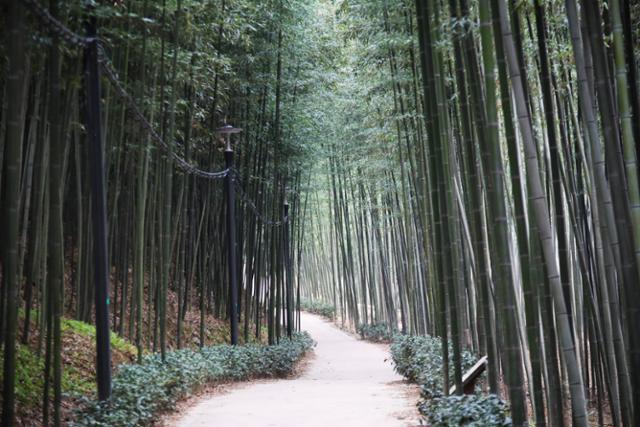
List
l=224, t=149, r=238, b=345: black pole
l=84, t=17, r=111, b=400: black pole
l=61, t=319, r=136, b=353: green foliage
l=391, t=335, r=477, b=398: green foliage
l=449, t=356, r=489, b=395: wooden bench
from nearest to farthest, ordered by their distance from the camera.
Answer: l=84, t=17, r=111, b=400: black pole
l=449, t=356, r=489, b=395: wooden bench
l=391, t=335, r=477, b=398: green foliage
l=61, t=319, r=136, b=353: green foliage
l=224, t=149, r=238, b=345: black pole

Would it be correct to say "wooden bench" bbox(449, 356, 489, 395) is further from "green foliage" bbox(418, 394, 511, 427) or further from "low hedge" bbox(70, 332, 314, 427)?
"low hedge" bbox(70, 332, 314, 427)

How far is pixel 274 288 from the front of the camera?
10.1 metres

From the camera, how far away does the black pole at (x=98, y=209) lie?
153 inches

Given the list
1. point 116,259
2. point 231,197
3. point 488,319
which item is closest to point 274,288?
point 231,197

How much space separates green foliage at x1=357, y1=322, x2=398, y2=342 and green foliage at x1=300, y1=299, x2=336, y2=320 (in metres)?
6.10

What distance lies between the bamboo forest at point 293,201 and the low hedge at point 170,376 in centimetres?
3

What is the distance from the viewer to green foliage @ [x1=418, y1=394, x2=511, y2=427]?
3115mm

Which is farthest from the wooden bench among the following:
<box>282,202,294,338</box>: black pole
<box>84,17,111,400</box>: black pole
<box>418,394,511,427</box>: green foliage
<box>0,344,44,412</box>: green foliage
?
<box>282,202,294,338</box>: black pole

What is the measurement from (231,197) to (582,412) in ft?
18.9

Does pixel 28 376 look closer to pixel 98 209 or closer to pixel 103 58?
pixel 98 209

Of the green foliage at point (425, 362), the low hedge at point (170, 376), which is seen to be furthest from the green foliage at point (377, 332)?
the green foliage at point (425, 362)

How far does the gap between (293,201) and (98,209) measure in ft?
25.7

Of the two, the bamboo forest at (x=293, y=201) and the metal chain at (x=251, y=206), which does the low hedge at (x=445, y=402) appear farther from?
the metal chain at (x=251, y=206)

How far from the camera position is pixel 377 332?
1500 cm
